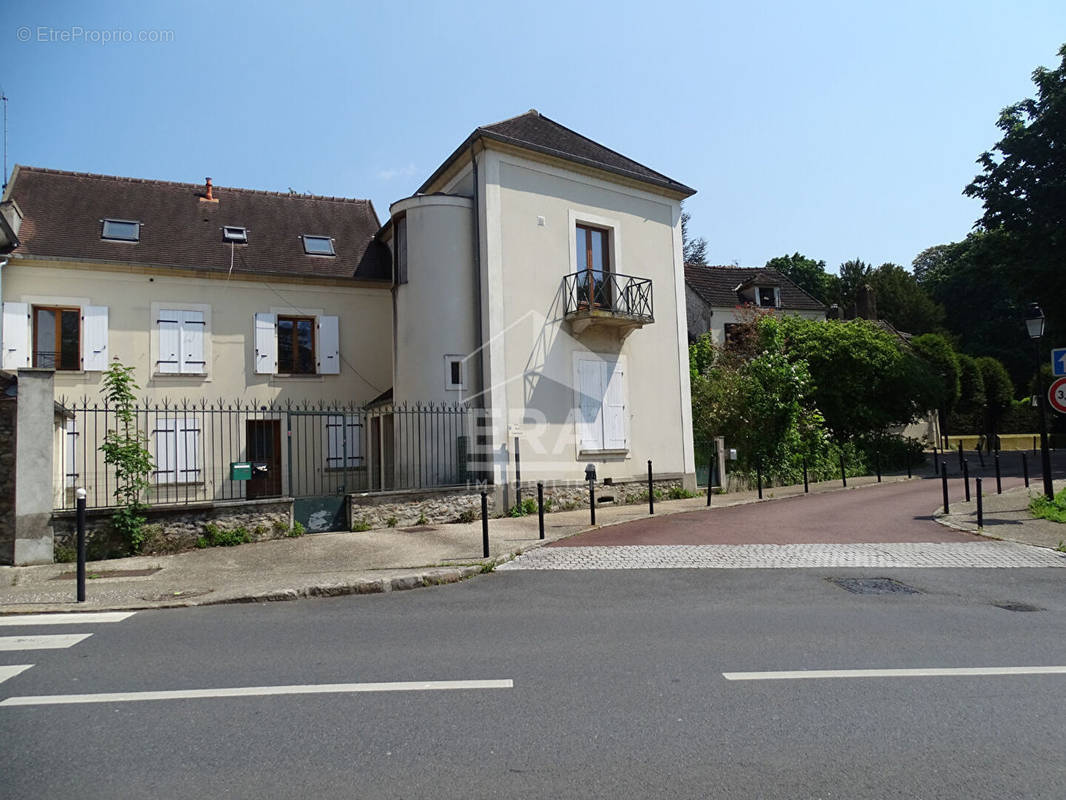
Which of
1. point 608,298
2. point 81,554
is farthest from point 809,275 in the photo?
point 81,554

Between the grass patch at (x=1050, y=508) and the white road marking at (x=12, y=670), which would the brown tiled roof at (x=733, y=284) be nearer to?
the grass patch at (x=1050, y=508)

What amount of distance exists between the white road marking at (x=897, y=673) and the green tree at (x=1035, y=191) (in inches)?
988

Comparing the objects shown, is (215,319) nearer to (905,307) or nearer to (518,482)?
(518,482)

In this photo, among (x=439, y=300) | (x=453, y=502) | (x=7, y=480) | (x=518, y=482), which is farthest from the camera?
(x=439, y=300)

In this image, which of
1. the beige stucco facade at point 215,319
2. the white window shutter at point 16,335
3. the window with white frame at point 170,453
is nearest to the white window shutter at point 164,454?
the window with white frame at point 170,453

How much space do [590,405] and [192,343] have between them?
9199 millimetres

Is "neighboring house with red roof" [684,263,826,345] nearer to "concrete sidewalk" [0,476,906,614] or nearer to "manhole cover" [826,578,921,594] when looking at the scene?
"concrete sidewalk" [0,476,906,614]

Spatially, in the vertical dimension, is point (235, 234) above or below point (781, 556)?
above

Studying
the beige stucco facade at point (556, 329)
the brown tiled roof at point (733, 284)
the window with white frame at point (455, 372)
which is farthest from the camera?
the brown tiled roof at point (733, 284)

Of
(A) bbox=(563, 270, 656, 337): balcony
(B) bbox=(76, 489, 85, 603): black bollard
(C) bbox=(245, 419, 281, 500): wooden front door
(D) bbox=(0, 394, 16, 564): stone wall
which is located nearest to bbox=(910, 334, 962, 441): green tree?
(A) bbox=(563, 270, 656, 337): balcony

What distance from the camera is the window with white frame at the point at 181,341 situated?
17.0 metres

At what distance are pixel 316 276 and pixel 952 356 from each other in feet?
105

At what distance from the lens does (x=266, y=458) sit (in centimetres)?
1761

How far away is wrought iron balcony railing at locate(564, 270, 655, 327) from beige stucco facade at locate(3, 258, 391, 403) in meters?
5.76
